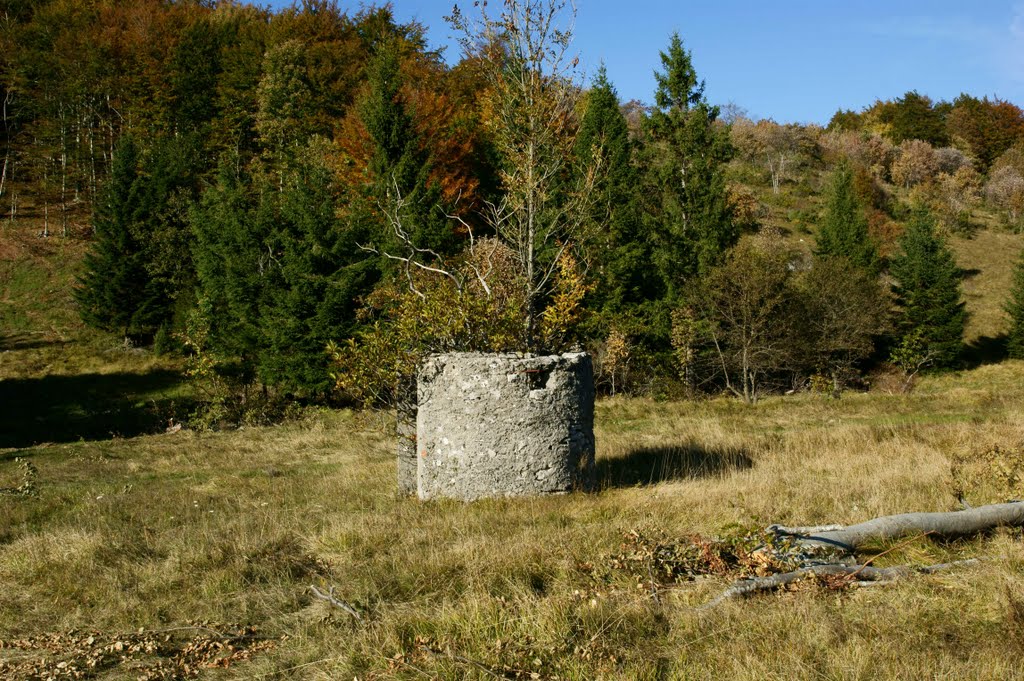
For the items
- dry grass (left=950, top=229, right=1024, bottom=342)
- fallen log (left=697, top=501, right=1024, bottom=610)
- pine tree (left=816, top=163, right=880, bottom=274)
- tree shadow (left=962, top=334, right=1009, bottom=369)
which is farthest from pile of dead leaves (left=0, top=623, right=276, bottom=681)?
dry grass (left=950, top=229, right=1024, bottom=342)

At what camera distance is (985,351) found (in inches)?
1724

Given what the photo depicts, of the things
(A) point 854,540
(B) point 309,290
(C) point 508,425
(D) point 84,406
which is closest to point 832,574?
(A) point 854,540

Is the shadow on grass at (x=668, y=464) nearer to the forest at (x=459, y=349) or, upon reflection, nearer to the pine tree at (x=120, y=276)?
the forest at (x=459, y=349)

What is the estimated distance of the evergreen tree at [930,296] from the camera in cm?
3962

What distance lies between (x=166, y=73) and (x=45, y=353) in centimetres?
2426

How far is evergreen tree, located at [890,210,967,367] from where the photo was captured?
39.6 metres

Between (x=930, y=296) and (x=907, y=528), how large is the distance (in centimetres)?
3848

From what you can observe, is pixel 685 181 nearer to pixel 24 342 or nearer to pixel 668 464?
pixel 668 464

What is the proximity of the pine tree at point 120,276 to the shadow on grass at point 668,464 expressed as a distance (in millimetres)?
30265

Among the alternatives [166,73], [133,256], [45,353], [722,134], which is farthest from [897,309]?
[166,73]

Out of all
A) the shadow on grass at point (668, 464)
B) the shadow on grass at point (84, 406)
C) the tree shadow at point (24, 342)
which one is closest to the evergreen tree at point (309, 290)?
the shadow on grass at point (84, 406)

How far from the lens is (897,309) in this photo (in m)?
44.6

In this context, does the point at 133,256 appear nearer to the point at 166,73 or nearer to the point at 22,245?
the point at 22,245

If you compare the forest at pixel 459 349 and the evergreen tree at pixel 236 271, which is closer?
the forest at pixel 459 349
